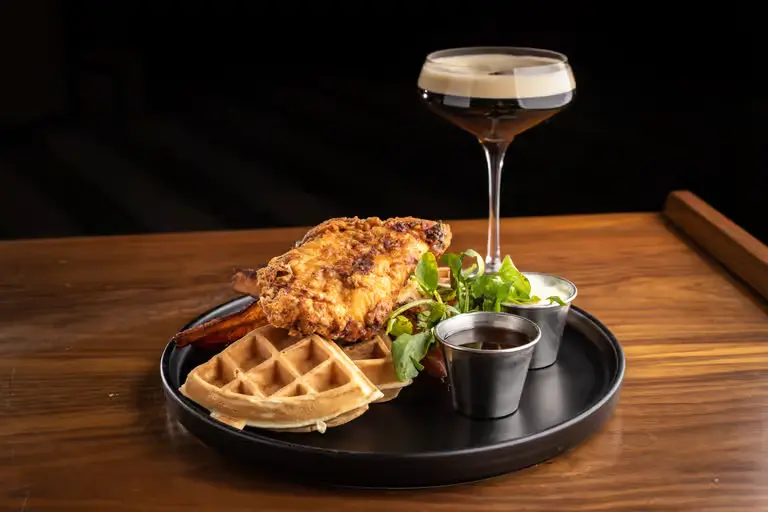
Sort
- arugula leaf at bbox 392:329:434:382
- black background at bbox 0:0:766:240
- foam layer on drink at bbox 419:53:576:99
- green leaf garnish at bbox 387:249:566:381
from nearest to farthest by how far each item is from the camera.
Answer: arugula leaf at bbox 392:329:434:382 → green leaf garnish at bbox 387:249:566:381 → foam layer on drink at bbox 419:53:576:99 → black background at bbox 0:0:766:240

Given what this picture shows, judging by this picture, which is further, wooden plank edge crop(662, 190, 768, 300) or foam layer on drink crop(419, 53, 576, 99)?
wooden plank edge crop(662, 190, 768, 300)

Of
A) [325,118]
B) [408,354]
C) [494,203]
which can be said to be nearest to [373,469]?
[408,354]

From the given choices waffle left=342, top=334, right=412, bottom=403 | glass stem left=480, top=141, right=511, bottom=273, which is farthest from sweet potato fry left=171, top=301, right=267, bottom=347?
glass stem left=480, top=141, right=511, bottom=273

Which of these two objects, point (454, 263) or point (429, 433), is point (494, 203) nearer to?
point (454, 263)

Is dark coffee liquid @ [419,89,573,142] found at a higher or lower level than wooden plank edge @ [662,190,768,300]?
higher

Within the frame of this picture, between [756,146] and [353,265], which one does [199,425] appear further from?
[756,146]

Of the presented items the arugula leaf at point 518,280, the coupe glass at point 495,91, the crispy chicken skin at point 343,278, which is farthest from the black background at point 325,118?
the arugula leaf at point 518,280

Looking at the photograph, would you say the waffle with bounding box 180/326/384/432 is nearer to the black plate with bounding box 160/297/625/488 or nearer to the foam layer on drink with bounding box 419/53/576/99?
the black plate with bounding box 160/297/625/488
